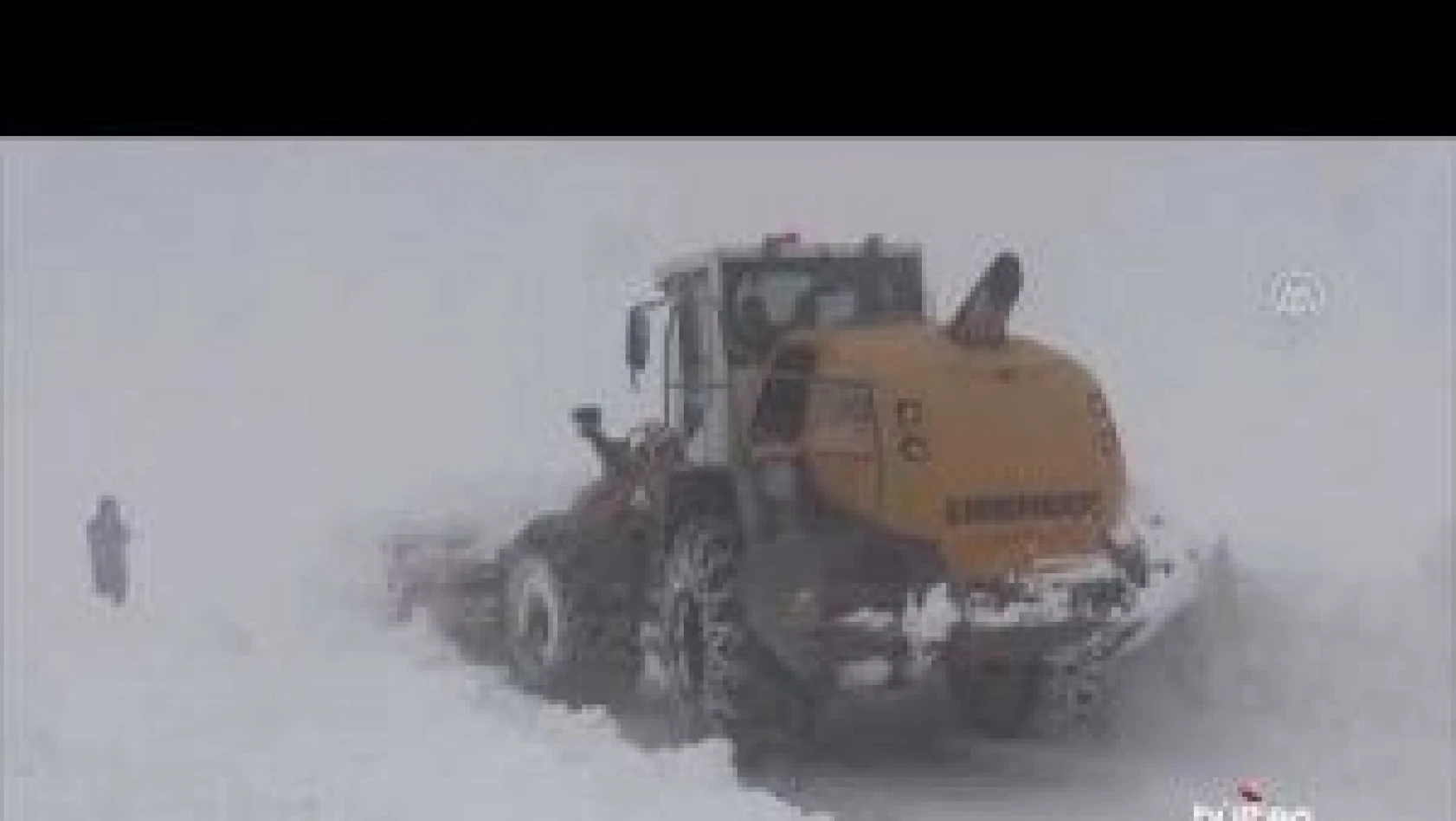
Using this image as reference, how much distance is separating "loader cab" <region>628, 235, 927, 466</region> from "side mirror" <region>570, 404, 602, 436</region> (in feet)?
0.36

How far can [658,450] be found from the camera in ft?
11.5

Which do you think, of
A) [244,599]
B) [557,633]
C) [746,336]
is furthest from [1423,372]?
[244,599]

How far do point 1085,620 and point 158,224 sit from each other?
1.82m

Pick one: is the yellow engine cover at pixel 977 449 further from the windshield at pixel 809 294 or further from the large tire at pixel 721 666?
the large tire at pixel 721 666

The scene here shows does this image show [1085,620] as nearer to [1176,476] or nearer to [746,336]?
[1176,476]

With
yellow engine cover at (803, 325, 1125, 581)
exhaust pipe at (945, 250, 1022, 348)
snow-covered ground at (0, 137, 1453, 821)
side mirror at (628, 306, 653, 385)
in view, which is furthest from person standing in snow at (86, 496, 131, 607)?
exhaust pipe at (945, 250, 1022, 348)

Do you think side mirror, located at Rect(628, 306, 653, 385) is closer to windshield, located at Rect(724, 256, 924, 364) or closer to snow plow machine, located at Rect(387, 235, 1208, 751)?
snow plow machine, located at Rect(387, 235, 1208, 751)

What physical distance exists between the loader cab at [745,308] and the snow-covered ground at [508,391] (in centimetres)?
5

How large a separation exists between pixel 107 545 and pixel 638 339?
3.37 ft

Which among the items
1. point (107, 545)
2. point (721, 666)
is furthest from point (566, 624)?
point (107, 545)

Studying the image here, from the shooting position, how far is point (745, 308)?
3.46m
